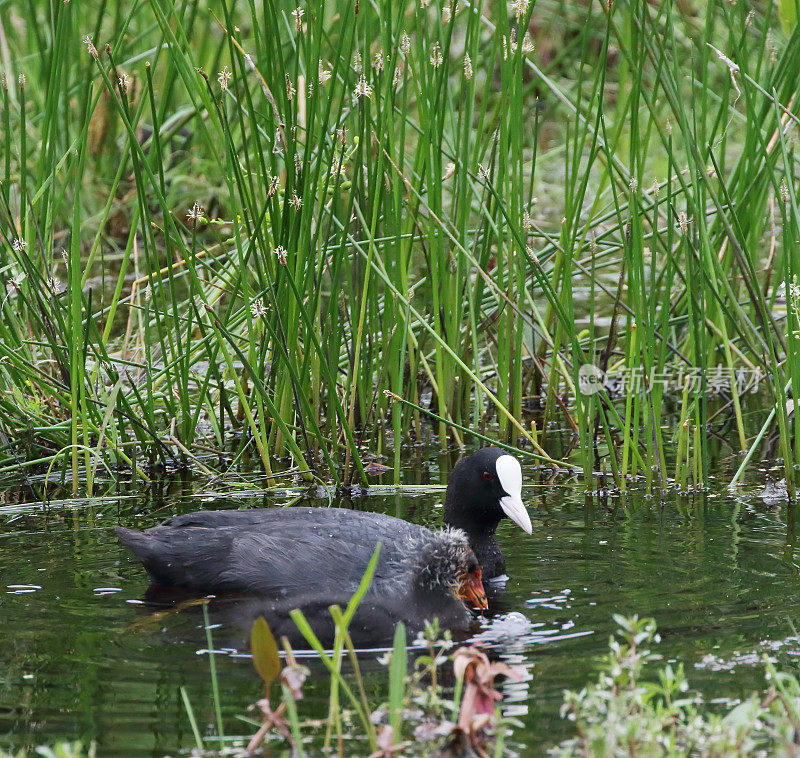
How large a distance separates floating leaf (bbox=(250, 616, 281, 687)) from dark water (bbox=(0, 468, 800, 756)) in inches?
6.2

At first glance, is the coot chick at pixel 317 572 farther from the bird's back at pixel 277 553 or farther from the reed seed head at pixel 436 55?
the reed seed head at pixel 436 55

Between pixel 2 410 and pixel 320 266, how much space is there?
146 centimetres

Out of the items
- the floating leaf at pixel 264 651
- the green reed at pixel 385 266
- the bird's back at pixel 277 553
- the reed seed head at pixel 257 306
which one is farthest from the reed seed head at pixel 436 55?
the floating leaf at pixel 264 651

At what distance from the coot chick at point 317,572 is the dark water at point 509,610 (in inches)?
5.9

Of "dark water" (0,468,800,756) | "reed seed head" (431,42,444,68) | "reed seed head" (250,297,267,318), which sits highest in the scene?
"reed seed head" (431,42,444,68)

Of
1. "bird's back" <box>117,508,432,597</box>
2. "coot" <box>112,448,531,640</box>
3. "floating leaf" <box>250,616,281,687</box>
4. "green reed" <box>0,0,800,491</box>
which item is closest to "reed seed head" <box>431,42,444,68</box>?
"green reed" <box>0,0,800,491</box>

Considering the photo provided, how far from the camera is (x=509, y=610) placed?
3996 mm

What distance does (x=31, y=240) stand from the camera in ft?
17.7

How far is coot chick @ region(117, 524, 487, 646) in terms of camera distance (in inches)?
153

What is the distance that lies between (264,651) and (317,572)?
1.08m

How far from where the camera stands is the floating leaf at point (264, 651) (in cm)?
297

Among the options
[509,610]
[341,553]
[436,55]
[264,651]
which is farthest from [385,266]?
[264,651]

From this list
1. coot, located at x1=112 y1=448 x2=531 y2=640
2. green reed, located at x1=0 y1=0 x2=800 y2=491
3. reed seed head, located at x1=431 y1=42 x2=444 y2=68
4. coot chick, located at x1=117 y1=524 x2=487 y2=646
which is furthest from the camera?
reed seed head, located at x1=431 y1=42 x2=444 y2=68

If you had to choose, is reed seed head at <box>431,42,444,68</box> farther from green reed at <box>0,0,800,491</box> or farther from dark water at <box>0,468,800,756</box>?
dark water at <box>0,468,800,756</box>
